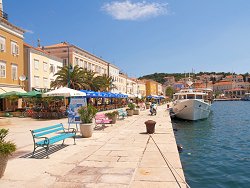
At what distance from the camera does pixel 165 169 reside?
24.6 ft

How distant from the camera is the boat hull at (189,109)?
3209cm

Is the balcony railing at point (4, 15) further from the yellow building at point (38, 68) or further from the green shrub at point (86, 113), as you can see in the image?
the green shrub at point (86, 113)

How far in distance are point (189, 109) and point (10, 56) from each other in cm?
2247

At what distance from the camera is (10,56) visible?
33.8 metres

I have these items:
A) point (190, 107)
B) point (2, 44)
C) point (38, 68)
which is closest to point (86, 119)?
point (190, 107)

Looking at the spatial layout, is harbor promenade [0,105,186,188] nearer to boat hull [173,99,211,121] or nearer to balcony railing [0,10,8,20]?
boat hull [173,99,211,121]

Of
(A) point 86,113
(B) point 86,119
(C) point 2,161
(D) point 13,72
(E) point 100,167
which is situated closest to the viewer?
(C) point 2,161

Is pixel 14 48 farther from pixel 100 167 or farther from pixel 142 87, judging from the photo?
pixel 142 87

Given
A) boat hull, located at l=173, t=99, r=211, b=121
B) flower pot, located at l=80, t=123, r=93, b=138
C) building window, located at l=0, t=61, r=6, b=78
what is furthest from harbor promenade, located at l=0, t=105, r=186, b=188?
building window, located at l=0, t=61, r=6, b=78

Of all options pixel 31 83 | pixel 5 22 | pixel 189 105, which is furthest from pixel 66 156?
pixel 31 83

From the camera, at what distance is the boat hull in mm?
32094

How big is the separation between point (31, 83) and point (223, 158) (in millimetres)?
31420

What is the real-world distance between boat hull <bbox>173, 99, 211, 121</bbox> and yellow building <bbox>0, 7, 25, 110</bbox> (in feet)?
64.1

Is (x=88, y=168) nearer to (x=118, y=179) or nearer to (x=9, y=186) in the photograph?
(x=118, y=179)
